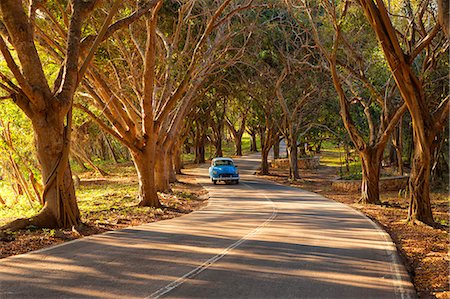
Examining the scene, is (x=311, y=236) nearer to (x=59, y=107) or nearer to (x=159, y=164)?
(x=59, y=107)

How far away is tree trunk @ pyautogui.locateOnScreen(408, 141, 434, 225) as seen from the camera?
14227 mm

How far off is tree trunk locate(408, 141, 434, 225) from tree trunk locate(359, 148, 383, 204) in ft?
21.4

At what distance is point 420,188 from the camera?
47.4 feet

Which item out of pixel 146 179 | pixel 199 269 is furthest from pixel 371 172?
pixel 199 269

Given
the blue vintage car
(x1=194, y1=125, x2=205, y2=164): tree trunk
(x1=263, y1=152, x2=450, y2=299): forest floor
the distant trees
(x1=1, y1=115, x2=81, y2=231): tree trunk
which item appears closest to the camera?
(x1=263, y1=152, x2=450, y2=299): forest floor

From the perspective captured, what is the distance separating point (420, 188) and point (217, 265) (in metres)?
8.61

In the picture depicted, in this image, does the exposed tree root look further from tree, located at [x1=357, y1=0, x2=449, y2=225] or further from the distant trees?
tree, located at [x1=357, y1=0, x2=449, y2=225]

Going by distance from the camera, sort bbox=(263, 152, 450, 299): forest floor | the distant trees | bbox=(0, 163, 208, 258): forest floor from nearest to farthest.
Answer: bbox=(263, 152, 450, 299): forest floor, bbox=(0, 163, 208, 258): forest floor, the distant trees

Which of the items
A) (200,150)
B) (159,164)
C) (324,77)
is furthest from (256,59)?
(200,150)

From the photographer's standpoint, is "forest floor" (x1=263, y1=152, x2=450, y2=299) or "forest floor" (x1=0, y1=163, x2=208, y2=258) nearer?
"forest floor" (x1=263, y1=152, x2=450, y2=299)

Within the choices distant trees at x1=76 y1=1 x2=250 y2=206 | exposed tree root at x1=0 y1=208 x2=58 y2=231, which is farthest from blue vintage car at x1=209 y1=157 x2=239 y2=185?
exposed tree root at x1=0 y1=208 x2=58 y2=231

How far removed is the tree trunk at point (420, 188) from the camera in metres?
14.2

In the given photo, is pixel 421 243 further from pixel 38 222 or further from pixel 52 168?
pixel 38 222

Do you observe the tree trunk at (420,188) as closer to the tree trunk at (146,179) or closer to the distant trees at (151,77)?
the distant trees at (151,77)
